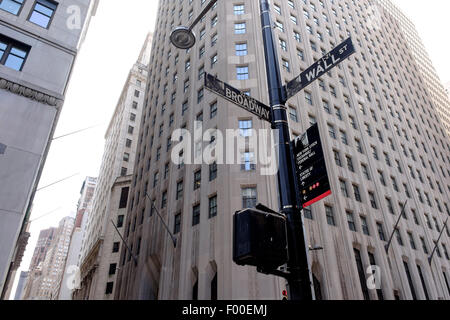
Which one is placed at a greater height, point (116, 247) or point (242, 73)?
point (242, 73)

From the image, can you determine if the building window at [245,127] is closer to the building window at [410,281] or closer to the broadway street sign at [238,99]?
the broadway street sign at [238,99]

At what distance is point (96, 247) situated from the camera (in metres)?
59.7

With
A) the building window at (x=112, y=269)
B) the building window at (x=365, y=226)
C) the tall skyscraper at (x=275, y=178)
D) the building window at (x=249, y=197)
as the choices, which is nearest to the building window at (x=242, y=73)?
the tall skyscraper at (x=275, y=178)

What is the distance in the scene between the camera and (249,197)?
23.9 metres

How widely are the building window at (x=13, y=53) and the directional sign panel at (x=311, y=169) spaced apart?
1825 cm

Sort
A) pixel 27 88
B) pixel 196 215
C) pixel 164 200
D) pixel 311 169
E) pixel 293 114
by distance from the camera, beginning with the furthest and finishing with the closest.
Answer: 1. pixel 164 200
2. pixel 293 114
3. pixel 196 215
4. pixel 27 88
5. pixel 311 169

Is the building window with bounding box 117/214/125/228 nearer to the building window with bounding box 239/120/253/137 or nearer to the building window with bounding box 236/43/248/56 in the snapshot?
the building window with bounding box 239/120/253/137

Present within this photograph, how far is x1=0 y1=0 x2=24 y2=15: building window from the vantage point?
745 inches

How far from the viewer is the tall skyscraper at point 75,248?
9541 centimetres

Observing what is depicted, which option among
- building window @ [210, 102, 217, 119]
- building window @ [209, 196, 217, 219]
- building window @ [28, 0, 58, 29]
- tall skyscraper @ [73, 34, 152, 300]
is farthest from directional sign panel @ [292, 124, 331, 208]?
tall skyscraper @ [73, 34, 152, 300]

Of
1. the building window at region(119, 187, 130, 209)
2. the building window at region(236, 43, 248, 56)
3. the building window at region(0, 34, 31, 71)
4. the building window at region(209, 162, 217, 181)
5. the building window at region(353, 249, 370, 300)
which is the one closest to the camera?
the building window at region(0, 34, 31, 71)

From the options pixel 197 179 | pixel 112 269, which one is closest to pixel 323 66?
pixel 197 179

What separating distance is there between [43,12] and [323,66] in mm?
20957

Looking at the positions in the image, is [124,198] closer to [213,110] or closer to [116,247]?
[116,247]
